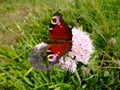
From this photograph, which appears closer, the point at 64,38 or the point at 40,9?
the point at 64,38

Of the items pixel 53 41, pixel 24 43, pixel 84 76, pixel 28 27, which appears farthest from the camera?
pixel 28 27

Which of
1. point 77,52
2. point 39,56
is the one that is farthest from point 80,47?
point 39,56

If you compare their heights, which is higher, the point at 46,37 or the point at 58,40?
the point at 58,40

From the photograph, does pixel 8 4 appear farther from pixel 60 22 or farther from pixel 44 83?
pixel 60 22

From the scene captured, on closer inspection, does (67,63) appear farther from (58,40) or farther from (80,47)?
(58,40)

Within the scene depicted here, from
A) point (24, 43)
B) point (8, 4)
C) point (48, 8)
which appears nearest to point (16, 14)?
point (8, 4)
